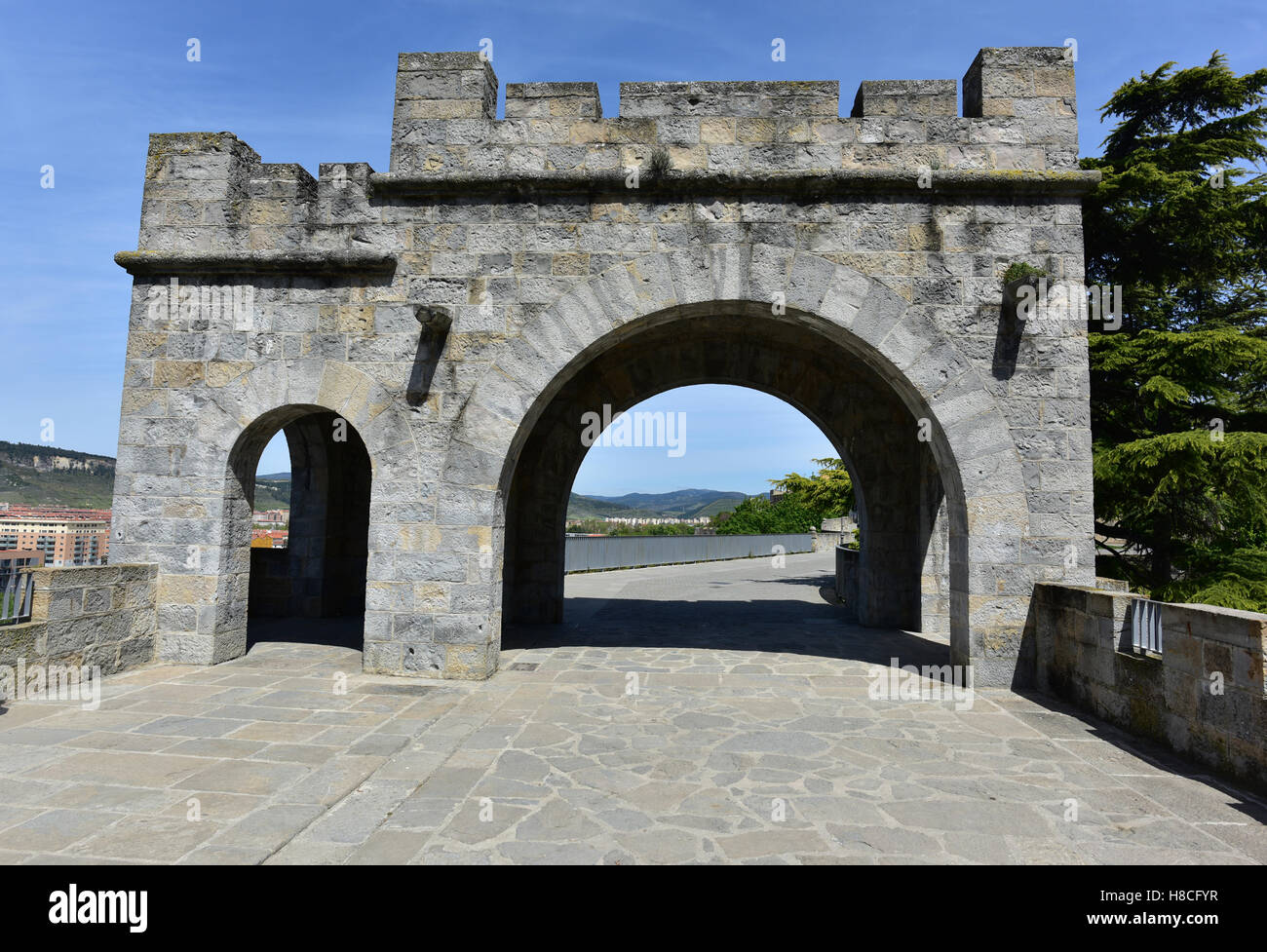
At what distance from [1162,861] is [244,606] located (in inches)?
284

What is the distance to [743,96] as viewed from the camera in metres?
6.19

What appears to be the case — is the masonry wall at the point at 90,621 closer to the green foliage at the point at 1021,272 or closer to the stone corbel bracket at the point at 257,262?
the stone corbel bracket at the point at 257,262

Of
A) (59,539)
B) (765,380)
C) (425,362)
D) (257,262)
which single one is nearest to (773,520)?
(765,380)

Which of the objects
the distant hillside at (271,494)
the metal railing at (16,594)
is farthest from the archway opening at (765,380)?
the distant hillside at (271,494)

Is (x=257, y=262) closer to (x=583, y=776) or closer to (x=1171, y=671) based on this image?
(x=583, y=776)

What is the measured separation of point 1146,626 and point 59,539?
8590 mm

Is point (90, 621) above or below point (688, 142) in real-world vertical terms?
below

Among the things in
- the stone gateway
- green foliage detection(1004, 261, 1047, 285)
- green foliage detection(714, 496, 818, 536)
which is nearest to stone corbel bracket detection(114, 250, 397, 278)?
the stone gateway

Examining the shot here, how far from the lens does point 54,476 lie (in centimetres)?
2291

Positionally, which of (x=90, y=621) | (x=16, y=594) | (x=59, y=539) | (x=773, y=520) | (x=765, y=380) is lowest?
(x=90, y=621)

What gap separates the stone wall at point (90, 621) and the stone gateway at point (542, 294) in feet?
0.66

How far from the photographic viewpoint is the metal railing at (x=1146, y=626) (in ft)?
14.7

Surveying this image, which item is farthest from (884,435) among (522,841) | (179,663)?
(179,663)
